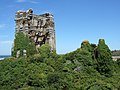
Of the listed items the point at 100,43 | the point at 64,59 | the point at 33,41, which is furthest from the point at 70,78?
the point at 33,41

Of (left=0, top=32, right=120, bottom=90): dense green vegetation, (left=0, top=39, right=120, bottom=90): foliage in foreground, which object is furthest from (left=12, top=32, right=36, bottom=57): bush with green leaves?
(left=0, top=39, right=120, bottom=90): foliage in foreground

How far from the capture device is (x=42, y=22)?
→ 57.7m

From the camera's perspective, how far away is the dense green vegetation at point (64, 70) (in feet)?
134

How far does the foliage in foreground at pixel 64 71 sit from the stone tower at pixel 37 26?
5.24 m

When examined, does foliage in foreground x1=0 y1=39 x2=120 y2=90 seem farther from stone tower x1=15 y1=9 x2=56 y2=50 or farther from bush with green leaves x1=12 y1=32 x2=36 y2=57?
stone tower x1=15 y1=9 x2=56 y2=50

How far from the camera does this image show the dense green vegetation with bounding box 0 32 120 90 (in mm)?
40844

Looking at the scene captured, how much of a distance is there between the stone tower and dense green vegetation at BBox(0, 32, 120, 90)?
485 cm

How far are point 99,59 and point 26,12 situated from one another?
16.9 metres

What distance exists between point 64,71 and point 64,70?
16cm

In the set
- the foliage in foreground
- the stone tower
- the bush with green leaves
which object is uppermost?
the stone tower

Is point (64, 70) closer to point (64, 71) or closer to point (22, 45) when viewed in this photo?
point (64, 71)

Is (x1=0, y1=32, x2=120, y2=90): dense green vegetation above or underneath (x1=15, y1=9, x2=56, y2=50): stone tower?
underneath

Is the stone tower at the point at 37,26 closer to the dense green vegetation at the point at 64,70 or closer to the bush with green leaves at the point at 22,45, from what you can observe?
the bush with green leaves at the point at 22,45

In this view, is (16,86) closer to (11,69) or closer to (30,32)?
(11,69)
